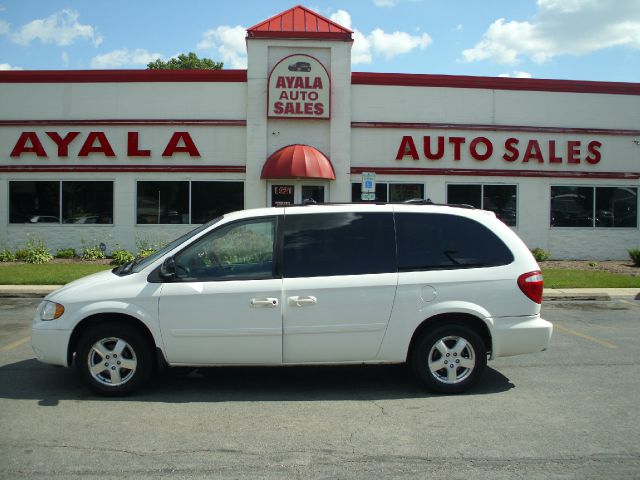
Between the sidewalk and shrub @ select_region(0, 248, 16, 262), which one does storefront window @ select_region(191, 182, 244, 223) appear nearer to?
shrub @ select_region(0, 248, 16, 262)

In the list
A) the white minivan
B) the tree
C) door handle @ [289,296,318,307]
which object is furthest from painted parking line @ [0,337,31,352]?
the tree

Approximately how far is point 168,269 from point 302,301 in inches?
51.0

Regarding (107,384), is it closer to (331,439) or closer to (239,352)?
(239,352)

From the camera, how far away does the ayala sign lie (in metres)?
19.3

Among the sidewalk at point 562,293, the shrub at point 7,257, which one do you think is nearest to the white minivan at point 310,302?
the sidewalk at point 562,293

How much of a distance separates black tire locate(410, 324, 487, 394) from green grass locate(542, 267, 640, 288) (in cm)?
918

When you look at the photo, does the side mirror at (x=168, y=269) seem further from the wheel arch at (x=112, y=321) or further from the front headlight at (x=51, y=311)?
the front headlight at (x=51, y=311)

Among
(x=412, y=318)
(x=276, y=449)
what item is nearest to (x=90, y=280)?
(x=276, y=449)

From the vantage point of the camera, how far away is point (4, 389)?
6172 mm

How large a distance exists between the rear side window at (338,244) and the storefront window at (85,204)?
15274 millimetres

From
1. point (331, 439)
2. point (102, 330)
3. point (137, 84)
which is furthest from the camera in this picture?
point (137, 84)

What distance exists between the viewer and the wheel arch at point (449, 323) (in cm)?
609

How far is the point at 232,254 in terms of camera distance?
20.1 feet

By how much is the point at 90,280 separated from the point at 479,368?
3944 millimetres
